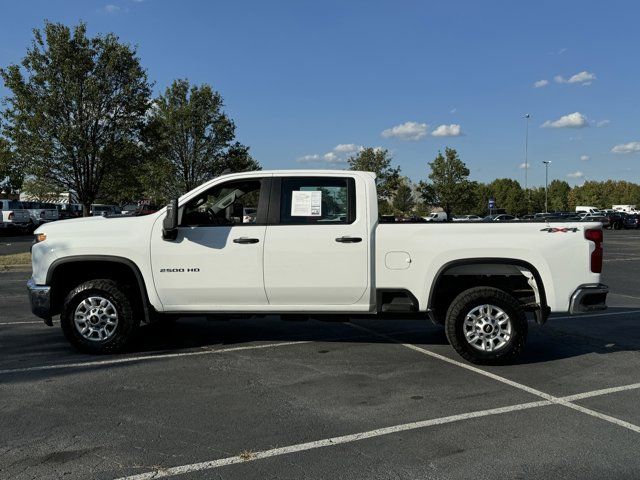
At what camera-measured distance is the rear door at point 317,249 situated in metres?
5.61

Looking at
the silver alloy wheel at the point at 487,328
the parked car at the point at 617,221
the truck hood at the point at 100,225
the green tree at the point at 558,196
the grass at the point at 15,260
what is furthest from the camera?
the green tree at the point at 558,196

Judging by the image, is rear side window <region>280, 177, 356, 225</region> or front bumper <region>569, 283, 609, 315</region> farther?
rear side window <region>280, 177, 356, 225</region>

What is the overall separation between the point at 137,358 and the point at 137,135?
49.0 ft

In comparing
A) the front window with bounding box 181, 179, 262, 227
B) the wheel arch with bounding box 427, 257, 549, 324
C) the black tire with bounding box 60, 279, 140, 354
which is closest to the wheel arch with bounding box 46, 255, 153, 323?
the black tire with bounding box 60, 279, 140, 354

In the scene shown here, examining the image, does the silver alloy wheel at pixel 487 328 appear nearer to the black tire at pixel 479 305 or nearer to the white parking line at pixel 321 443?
the black tire at pixel 479 305

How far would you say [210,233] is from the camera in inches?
227

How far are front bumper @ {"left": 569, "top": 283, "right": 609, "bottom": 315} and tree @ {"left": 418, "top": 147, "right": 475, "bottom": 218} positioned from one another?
4940 cm

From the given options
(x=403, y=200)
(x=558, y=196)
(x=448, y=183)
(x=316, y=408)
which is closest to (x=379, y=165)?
(x=448, y=183)

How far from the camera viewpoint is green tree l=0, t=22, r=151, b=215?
17.2 m

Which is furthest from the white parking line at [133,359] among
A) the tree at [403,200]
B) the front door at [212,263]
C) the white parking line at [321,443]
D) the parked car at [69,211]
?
the tree at [403,200]

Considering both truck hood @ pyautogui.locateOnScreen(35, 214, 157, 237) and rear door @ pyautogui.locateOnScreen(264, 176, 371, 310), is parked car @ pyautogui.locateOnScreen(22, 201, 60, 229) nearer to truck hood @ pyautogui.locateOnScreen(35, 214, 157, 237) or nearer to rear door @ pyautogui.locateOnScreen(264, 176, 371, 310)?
truck hood @ pyautogui.locateOnScreen(35, 214, 157, 237)

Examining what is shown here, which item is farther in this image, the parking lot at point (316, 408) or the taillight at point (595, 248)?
the taillight at point (595, 248)

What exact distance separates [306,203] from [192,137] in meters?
26.7

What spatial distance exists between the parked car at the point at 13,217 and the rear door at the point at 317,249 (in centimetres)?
2982
